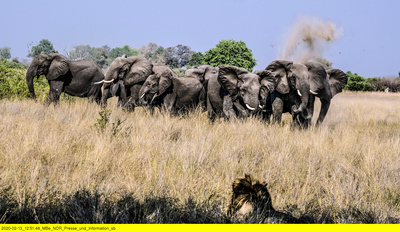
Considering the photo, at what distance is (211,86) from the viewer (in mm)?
8750

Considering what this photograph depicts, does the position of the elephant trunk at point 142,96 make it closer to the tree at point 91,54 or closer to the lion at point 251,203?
the lion at point 251,203

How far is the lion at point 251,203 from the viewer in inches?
120

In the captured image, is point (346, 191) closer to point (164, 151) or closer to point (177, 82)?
point (164, 151)

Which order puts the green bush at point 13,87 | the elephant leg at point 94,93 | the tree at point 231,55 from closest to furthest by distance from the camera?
the elephant leg at point 94,93 → the green bush at point 13,87 → the tree at point 231,55

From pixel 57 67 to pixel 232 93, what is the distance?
566 centimetres

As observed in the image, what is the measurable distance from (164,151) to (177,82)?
430 centimetres

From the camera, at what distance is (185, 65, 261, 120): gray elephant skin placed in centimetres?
773

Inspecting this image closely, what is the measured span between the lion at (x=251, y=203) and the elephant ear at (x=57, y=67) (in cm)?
887

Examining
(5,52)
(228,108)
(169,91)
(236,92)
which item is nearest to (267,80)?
(236,92)

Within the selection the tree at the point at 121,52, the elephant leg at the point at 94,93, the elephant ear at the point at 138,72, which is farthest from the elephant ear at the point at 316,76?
the tree at the point at 121,52

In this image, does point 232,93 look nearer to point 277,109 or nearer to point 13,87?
point 277,109

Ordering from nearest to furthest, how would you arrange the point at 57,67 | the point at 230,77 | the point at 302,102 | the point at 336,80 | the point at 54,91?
the point at 302,102
the point at 230,77
the point at 336,80
the point at 57,67
the point at 54,91

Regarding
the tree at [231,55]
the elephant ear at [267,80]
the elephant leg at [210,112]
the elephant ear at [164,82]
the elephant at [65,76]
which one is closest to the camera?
the elephant ear at [267,80]

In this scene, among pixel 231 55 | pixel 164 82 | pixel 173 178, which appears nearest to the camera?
pixel 173 178
